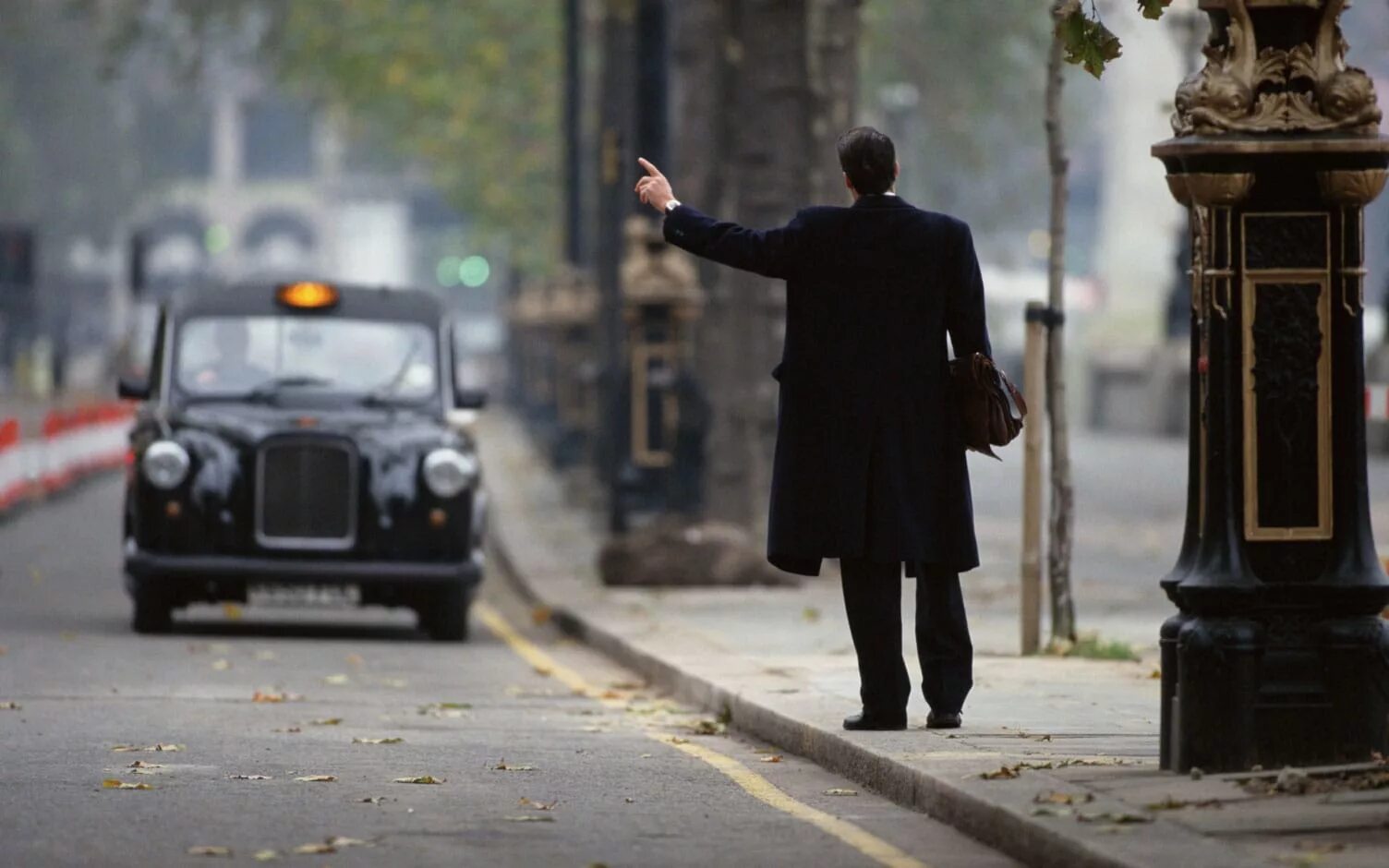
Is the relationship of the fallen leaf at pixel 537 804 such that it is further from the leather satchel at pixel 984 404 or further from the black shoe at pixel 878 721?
the leather satchel at pixel 984 404

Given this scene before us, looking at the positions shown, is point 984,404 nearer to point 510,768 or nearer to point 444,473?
point 510,768

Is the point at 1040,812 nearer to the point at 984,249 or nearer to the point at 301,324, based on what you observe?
the point at 301,324

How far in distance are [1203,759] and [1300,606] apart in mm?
509


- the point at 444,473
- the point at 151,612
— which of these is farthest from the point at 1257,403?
the point at 151,612

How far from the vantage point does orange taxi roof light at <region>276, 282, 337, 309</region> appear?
1802 centimetres

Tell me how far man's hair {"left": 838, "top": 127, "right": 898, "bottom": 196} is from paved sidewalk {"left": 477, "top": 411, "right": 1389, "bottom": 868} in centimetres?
178

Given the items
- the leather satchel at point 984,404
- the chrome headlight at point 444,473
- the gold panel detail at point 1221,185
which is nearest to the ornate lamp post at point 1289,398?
the gold panel detail at point 1221,185

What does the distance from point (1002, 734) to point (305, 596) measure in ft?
22.7

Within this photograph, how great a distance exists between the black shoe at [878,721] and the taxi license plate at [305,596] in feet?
21.1

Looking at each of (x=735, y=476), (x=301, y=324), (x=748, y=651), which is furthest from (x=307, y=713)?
(x=735, y=476)

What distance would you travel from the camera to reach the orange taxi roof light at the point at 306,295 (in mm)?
18016

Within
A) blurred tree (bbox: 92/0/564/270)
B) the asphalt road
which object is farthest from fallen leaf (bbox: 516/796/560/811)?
blurred tree (bbox: 92/0/564/270)

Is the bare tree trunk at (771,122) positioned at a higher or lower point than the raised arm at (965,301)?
higher

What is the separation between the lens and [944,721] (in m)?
10.7
